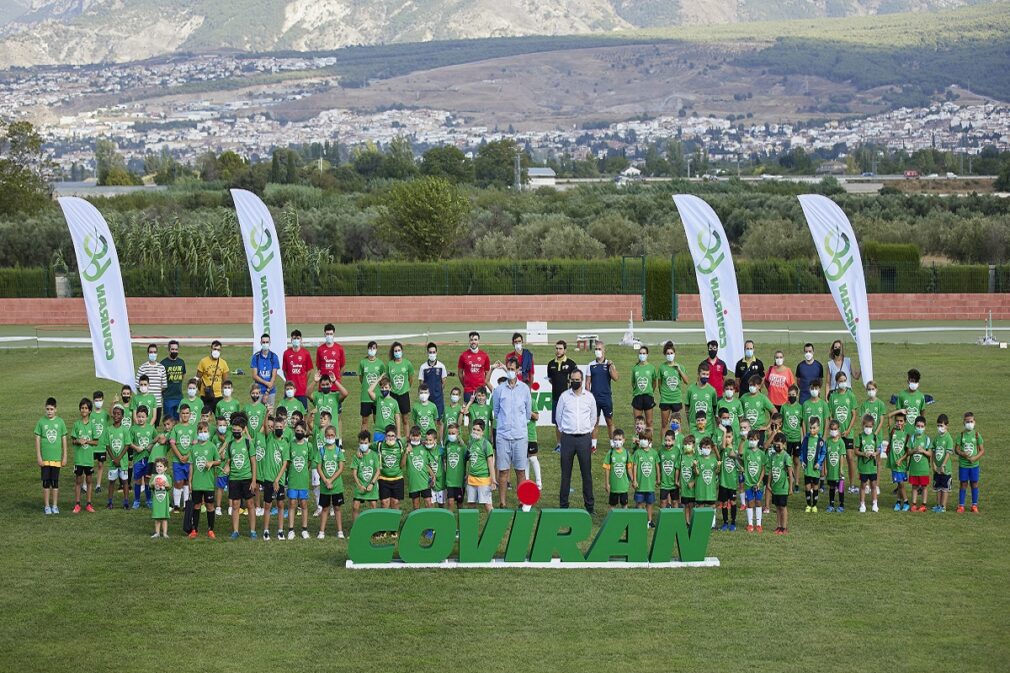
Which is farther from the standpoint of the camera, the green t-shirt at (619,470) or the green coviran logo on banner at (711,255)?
the green coviran logo on banner at (711,255)

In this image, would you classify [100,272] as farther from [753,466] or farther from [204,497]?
[753,466]

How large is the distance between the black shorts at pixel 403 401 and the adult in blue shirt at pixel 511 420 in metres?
3.06

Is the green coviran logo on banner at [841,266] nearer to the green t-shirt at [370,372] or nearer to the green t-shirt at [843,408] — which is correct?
the green t-shirt at [843,408]

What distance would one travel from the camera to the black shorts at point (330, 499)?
683 inches

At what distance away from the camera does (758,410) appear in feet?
63.0

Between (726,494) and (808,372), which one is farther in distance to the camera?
(808,372)

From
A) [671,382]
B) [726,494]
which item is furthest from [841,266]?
[726,494]

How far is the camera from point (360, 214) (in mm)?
63156

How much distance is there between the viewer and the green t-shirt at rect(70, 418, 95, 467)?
18.6m

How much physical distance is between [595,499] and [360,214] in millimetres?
45238

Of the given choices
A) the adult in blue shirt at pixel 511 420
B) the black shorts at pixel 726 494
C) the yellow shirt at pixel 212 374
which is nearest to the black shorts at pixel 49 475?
the yellow shirt at pixel 212 374

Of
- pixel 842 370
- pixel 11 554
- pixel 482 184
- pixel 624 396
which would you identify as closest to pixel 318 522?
pixel 11 554

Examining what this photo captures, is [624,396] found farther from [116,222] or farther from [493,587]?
[116,222]

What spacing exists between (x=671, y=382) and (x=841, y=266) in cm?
358
